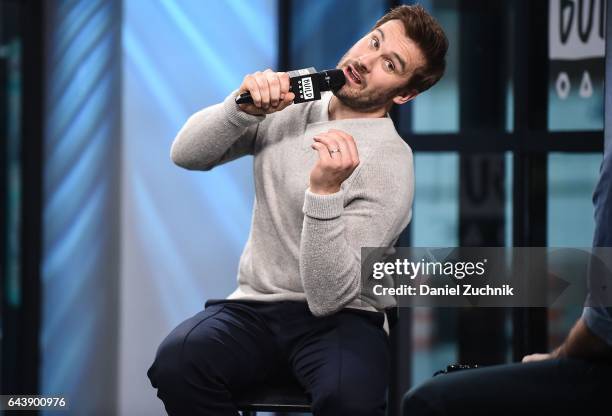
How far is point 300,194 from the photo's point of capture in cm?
183

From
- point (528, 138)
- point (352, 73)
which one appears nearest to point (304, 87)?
point (352, 73)

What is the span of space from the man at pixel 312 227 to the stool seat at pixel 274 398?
0.08ft

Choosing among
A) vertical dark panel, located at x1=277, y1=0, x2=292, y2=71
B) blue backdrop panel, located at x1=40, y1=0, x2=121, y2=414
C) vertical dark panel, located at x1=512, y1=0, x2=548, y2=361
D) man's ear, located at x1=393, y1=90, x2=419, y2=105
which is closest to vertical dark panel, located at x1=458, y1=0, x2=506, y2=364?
vertical dark panel, located at x1=512, y1=0, x2=548, y2=361

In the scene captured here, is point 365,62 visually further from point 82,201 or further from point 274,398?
point 82,201

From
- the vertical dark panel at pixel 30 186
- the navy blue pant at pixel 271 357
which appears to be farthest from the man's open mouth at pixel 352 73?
the vertical dark panel at pixel 30 186

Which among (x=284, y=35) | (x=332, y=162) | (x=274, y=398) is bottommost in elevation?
(x=274, y=398)

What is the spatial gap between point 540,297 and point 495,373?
3.47 feet

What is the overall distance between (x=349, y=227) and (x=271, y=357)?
0.32 m

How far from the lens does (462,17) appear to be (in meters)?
2.77

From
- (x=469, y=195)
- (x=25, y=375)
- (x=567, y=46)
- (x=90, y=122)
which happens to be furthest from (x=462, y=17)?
(x=25, y=375)

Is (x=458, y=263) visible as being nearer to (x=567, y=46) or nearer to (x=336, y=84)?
(x=336, y=84)

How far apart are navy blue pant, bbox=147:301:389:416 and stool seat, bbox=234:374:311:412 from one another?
21mm

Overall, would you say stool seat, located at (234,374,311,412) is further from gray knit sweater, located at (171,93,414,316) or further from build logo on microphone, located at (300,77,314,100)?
build logo on microphone, located at (300,77,314,100)

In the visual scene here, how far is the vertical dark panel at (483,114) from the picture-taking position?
2.74m
